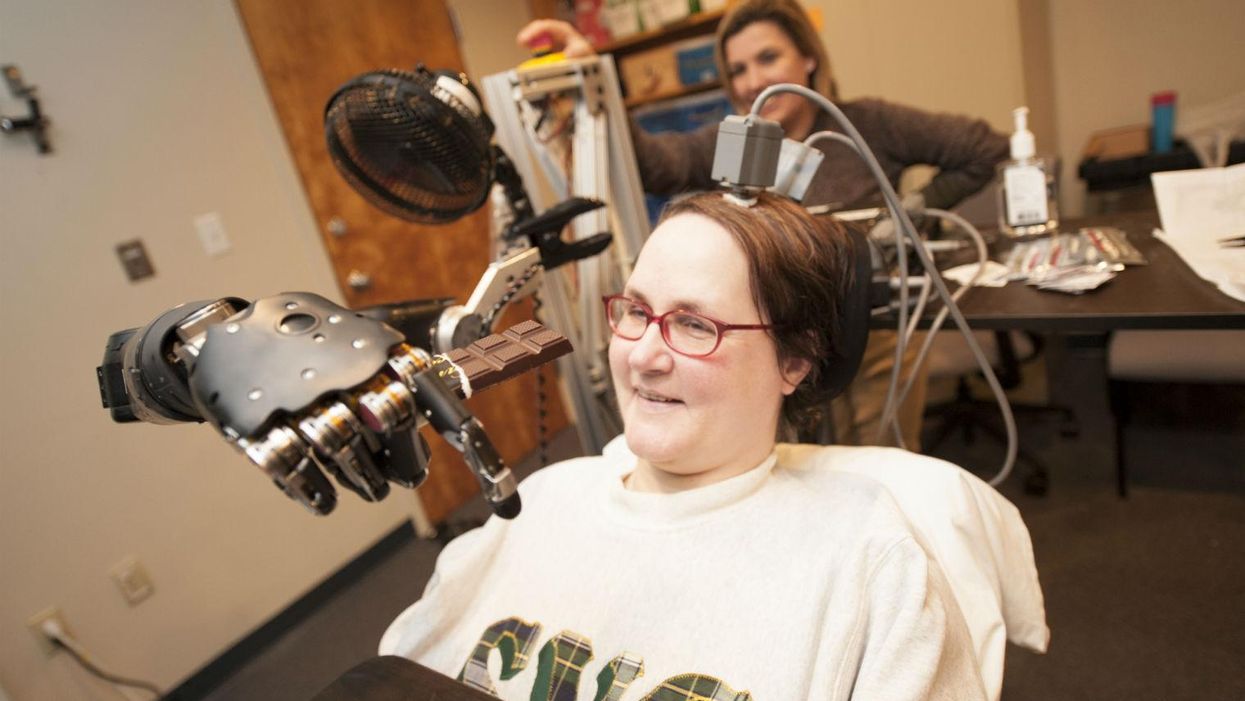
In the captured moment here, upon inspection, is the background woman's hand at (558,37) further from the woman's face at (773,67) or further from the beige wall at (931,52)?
the beige wall at (931,52)

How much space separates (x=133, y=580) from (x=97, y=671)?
0.22 metres

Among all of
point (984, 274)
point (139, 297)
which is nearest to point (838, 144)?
point (984, 274)

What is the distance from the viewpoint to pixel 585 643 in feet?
2.84

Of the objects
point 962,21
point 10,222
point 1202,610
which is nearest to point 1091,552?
point 1202,610

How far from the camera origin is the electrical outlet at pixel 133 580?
176 cm

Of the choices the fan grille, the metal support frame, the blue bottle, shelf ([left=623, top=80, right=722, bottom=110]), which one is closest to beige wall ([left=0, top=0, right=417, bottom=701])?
the fan grille

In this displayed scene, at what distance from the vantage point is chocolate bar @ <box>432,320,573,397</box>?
0.60 metres

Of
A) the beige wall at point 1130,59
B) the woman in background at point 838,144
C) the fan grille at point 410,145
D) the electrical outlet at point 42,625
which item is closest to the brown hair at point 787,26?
the woman in background at point 838,144

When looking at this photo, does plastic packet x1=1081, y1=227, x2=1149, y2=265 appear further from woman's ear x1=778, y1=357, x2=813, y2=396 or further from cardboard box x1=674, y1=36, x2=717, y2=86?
cardboard box x1=674, y1=36, x2=717, y2=86

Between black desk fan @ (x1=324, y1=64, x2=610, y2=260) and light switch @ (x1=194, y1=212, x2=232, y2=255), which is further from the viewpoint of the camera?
light switch @ (x1=194, y1=212, x2=232, y2=255)

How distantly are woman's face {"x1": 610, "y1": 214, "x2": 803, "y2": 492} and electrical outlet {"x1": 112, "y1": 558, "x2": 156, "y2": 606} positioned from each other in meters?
1.60

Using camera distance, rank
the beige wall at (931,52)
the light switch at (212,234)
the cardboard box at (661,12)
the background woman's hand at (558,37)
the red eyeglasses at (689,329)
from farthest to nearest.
Result: the cardboard box at (661,12) → the beige wall at (931,52) → the light switch at (212,234) → the background woman's hand at (558,37) → the red eyeglasses at (689,329)

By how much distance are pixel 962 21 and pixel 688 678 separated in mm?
2562

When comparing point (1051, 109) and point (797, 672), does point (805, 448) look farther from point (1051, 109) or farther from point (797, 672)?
point (1051, 109)
